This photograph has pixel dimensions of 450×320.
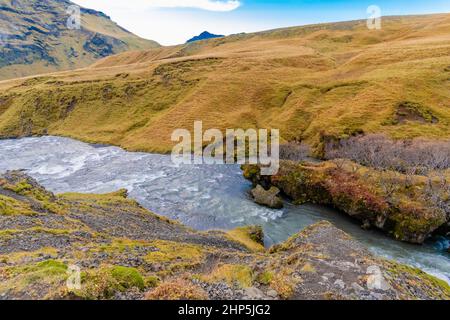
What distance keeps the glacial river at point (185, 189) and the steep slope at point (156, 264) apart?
10.9m

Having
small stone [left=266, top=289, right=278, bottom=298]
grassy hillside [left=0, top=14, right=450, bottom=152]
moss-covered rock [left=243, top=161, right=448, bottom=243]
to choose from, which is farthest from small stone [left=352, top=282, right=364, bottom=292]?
grassy hillside [left=0, top=14, right=450, bottom=152]

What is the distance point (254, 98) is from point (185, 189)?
202 feet

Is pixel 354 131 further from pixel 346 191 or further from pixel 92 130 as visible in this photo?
pixel 92 130

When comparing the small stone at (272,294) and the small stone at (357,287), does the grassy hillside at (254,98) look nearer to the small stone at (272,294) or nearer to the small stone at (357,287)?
the small stone at (357,287)

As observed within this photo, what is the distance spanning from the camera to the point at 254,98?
112 m

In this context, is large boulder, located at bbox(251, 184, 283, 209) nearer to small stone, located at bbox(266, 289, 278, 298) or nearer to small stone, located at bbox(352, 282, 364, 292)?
small stone, located at bbox(352, 282, 364, 292)

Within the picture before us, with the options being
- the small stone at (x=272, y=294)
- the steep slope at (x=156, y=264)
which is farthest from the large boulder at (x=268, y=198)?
the small stone at (x=272, y=294)

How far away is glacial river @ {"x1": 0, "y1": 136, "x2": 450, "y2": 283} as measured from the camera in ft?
129

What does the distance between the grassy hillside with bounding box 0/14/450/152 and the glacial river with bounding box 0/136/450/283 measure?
1363cm

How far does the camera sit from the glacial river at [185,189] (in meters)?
39.4

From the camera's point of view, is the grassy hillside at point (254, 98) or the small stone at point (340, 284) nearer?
the small stone at point (340, 284)

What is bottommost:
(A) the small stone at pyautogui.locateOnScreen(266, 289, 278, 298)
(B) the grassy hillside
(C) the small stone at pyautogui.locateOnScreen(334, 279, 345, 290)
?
(C) the small stone at pyautogui.locateOnScreen(334, 279, 345, 290)

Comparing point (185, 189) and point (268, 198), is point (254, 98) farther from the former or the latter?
point (268, 198)

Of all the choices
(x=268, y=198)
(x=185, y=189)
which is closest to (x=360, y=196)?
(x=268, y=198)
